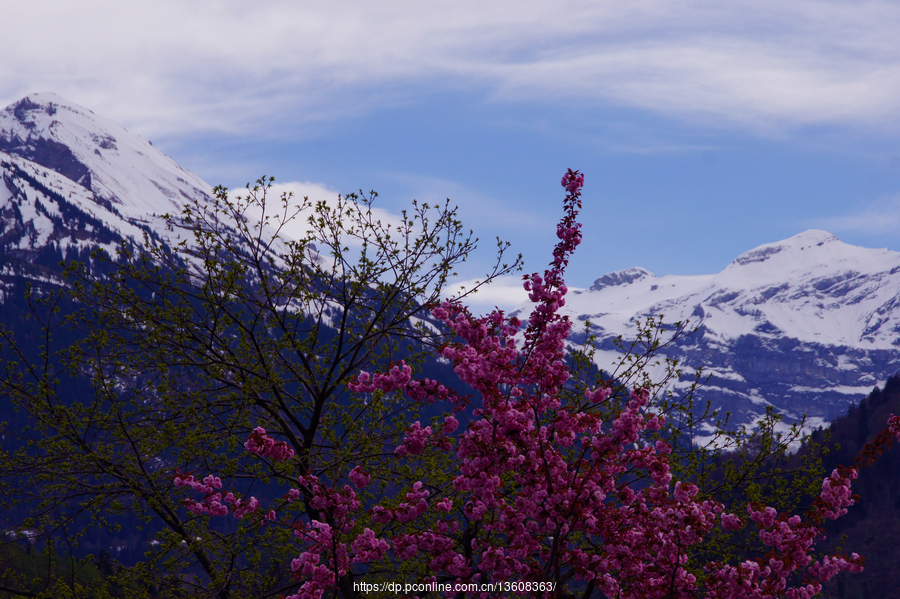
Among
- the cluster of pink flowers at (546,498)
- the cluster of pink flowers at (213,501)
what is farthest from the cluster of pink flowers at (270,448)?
the cluster of pink flowers at (213,501)

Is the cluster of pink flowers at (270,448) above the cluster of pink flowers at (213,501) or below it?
above

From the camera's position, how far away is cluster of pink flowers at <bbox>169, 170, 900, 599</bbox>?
43.2ft

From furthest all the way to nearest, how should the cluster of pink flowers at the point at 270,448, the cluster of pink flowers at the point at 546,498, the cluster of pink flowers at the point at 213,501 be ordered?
1. the cluster of pink flowers at the point at 213,501
2. the cluster of pink flowers at the point at 270,448
3. the cluster of pink flowers at the point at 546,498

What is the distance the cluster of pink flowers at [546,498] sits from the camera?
1317 centimetres

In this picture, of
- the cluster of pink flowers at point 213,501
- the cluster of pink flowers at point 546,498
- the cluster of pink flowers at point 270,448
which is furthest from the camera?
the cluster of pink flowers at point 213,501

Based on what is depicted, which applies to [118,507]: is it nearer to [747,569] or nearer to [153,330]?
[153,330]

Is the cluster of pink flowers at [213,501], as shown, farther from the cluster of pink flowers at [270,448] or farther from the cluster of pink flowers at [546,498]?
the cluster of pink flowers at [270,448]

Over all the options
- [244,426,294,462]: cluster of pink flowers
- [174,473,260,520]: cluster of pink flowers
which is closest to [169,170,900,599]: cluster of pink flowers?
[244,426,294,462]: cluster of pink flowers

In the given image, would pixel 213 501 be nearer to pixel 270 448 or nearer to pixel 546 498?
pixel 270 448

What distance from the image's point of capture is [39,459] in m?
16.8

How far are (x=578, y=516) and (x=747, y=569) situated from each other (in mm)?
2897

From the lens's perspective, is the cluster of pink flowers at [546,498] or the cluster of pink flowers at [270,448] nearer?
the cluster of pink flowers at [546,498]

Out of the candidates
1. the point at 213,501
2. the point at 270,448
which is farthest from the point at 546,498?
the point at 213,501

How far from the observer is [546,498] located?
1373cm
